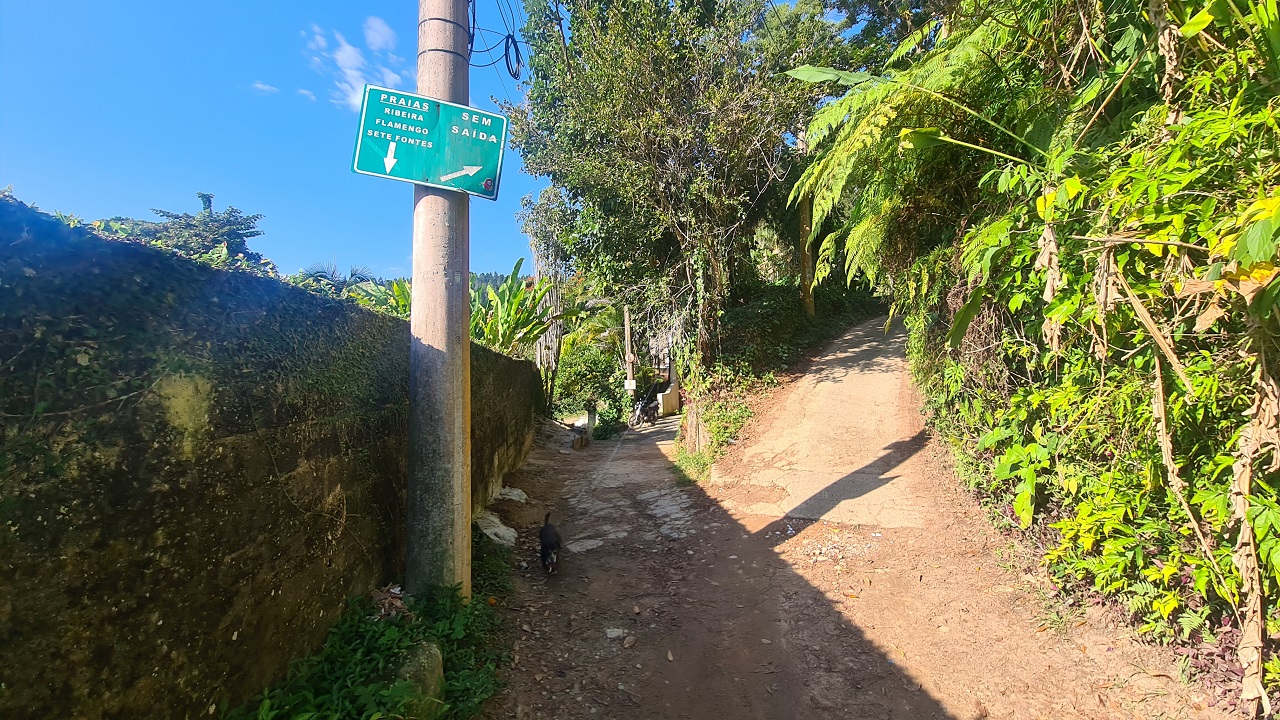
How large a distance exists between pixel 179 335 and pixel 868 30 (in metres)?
15.3

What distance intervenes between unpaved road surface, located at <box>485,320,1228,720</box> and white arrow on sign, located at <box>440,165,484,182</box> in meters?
3.06

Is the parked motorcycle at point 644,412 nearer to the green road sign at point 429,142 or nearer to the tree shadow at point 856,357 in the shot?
the tree shadow at point 856,357

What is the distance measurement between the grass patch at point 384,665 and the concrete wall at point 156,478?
0.11 m

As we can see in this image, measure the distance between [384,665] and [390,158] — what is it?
271cm

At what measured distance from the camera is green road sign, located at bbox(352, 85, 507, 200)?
3.08m

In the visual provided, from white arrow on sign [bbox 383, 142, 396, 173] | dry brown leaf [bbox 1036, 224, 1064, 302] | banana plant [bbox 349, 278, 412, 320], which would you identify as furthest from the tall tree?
dry brown leaf [bbox 1036, 224, 1064, 302]

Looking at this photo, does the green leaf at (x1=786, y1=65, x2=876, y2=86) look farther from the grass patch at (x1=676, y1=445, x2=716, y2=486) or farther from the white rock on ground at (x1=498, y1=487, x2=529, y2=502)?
the white rock on ground at (x1=498, y1=487, x2=529, y2=502)

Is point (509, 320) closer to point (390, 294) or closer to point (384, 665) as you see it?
point (390, 294)

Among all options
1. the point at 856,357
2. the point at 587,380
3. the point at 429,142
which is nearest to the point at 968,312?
the point at 429,142

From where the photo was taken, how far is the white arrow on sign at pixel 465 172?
10.7ft

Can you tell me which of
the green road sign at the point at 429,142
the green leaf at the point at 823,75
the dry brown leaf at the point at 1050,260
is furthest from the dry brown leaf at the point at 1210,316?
the green road sign at the point at 429,142

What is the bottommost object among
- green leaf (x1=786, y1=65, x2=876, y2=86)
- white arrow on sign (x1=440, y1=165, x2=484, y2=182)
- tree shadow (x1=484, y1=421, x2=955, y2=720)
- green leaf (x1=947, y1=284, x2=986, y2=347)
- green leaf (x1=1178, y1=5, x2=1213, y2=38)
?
tree shadow (x1=484, y1=421, x2=955, y2=720)

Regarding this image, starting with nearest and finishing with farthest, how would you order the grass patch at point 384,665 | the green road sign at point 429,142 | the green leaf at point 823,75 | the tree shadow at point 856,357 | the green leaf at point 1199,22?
the green leaf at point 1199,22, the grass patch at point 384,665, the green road sign at point 429,142, the green leaf at point 823,75, the tree shadow at point 856,357

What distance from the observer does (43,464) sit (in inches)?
60.2
